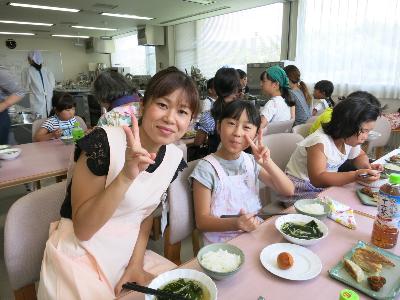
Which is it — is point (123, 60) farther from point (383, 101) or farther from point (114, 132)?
point (114, 132)

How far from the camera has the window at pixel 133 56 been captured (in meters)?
10.1

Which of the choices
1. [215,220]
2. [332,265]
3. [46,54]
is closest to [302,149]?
[215,220]

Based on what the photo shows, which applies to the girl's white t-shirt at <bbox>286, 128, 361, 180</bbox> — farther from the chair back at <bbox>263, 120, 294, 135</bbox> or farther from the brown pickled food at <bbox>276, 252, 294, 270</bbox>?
the brown pickled food at <bbox>276, 252, 294, 270</bbox>

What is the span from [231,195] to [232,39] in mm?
6217

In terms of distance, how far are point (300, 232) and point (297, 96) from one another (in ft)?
9.05

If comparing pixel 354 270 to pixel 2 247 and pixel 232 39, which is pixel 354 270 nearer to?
pixel 2 247

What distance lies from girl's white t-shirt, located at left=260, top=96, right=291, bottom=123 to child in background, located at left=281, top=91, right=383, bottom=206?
3.97ft

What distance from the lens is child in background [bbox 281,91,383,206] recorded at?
1.50m

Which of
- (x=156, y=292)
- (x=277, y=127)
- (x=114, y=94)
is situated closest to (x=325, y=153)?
(x=277, y=127)

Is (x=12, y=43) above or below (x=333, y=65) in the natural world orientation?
above

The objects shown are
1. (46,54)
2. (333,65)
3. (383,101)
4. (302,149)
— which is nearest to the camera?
(302,149)

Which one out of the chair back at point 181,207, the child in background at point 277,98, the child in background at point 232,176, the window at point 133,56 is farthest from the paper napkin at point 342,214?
the window at point 133,56

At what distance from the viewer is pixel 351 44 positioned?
453cm

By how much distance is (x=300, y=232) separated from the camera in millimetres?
984
